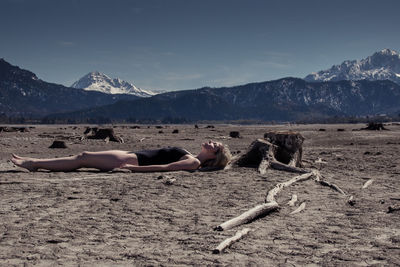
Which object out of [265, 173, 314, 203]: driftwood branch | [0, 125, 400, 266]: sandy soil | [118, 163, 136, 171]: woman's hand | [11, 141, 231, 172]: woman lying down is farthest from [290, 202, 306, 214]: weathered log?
[118, 163, 136, 171]: woman's hand

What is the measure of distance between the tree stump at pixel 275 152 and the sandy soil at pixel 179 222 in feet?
7.37

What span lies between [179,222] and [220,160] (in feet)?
16.8

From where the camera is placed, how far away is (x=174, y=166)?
10.4 metres

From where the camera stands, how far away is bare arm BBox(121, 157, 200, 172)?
10242 mm

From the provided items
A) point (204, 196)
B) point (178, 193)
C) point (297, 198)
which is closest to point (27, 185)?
point (178, 193)

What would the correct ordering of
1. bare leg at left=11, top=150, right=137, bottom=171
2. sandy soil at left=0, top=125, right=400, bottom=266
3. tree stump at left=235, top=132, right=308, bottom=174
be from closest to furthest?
sandy soil at left=0, top=125, right=400, bottom=266 < bare leg at left=11, top=150, right=137, bottom=171 < tree stump at left=235, top=132, right=308, bottom=174

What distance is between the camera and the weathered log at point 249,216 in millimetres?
5541

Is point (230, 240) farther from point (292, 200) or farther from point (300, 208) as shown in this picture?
point (292, 200)

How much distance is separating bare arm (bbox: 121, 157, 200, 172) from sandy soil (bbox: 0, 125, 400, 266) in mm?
411

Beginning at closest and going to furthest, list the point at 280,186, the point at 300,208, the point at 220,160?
the point at 300,208 < the point at 280,186 < the point at 220,160

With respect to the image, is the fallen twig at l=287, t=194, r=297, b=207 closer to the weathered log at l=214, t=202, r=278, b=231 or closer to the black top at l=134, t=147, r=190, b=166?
the weathered log at l=214, t=202, r=278, b=231

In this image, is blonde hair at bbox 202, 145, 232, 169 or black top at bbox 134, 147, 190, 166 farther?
blonde hair at bbox 202, 145, 232, 169

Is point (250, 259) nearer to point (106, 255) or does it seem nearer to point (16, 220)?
point (106, 255)

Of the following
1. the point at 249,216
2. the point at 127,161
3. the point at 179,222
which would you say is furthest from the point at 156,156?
the point at 249,216
